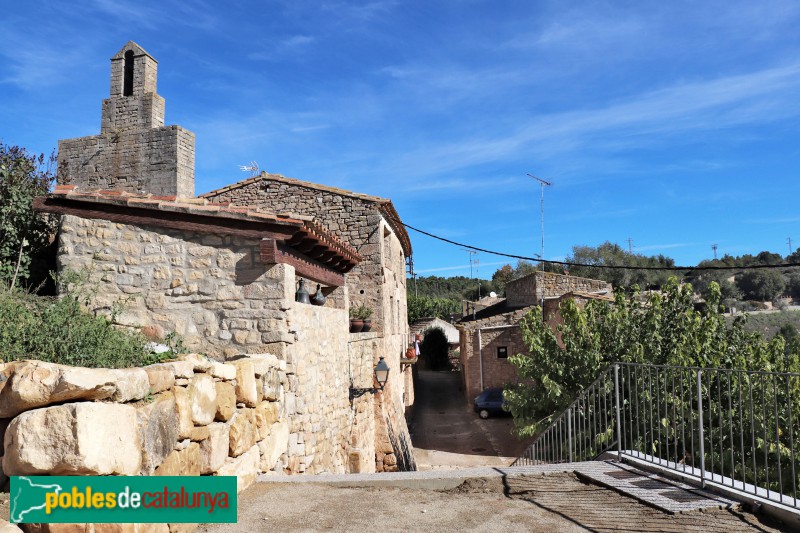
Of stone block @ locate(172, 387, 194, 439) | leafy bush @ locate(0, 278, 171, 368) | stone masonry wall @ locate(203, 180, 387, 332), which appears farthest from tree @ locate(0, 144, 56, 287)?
stone masonry wall @ locate(203, 180, 387, 332)

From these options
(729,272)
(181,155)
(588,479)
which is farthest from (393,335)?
(729,272)

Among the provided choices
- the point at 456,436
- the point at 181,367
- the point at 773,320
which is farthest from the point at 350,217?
the point at 773,320

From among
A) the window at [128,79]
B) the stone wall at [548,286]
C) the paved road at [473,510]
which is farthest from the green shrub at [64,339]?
the stone wall at [548,286]

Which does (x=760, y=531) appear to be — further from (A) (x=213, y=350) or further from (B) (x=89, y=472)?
(A) (x=213, y=350)

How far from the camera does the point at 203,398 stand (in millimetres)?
4430

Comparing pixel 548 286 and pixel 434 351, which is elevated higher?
pixel 548 286

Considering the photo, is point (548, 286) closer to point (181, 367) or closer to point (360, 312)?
point (360, 312)

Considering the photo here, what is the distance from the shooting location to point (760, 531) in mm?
3707

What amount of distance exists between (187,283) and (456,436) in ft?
44.6

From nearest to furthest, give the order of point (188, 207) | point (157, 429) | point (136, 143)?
point (157, 429) → point (188, 207) → point (136, 143)

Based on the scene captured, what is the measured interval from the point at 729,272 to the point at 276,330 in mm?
55422

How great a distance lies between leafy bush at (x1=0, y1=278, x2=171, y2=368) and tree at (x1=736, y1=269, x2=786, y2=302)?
5207 cm

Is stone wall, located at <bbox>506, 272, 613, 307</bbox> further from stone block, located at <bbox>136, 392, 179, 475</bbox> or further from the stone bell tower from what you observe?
stone block, located at <bbox>136, 392, 179, 475</bbox>

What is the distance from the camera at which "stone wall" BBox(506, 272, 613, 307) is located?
2448 centimetres
